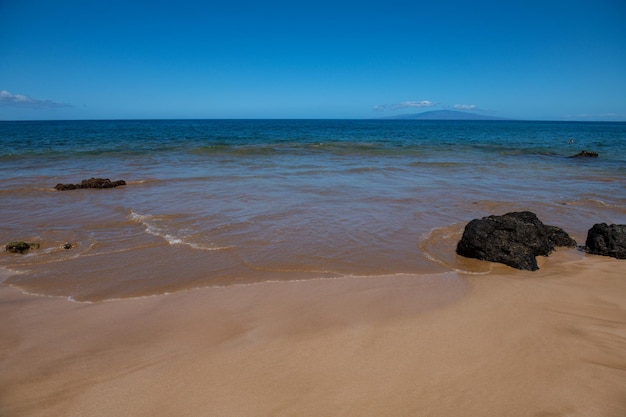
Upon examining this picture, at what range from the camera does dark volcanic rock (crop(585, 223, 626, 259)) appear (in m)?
5.67

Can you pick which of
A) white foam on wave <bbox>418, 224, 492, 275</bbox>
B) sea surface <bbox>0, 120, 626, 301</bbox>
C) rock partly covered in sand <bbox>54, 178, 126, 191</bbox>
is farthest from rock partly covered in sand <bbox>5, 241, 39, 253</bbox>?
white foam on wave <bbox>418, 224, 492, 275</bbox>

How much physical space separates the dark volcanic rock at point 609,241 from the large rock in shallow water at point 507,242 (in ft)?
1.98

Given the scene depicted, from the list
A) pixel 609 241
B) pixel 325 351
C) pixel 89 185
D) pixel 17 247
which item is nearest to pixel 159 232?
pixel 17 247

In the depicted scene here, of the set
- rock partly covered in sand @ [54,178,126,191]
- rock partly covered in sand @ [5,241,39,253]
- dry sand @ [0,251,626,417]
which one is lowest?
dry sand @ [0,251,626,417]

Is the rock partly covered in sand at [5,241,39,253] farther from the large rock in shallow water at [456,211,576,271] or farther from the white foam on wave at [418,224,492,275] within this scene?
the large rock in shallow water at [456,211,576,271]

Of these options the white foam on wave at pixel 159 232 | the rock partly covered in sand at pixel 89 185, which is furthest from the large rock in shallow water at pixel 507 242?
the rock partly covered in sand at pixel 89 185

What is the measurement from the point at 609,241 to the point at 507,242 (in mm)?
1792

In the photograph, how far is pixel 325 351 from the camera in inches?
125

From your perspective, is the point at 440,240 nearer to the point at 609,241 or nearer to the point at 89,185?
the point at 609,241

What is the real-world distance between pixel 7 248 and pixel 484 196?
11.2 m

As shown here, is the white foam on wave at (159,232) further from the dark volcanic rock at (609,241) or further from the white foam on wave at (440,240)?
the dark volcanic rock at (609,241)

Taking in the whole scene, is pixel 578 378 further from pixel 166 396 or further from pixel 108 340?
pixel 108 340

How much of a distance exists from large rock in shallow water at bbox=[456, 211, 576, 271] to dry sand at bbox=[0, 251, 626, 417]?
71cm

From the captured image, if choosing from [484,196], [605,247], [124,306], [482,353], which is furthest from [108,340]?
[484,196]
